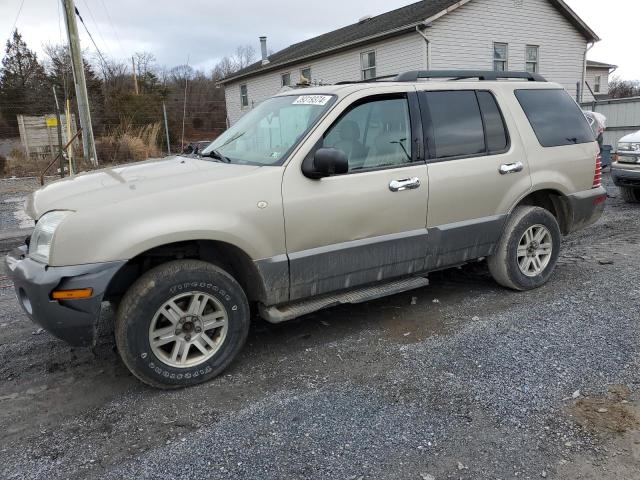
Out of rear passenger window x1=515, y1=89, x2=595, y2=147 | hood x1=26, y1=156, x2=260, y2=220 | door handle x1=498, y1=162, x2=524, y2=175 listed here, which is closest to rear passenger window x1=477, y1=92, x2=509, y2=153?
door handle x1=498, y1=162, x2=524, y2=175

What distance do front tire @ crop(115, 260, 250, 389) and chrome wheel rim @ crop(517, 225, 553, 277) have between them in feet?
9.11

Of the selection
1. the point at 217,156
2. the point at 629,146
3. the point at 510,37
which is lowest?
the point at 629,146

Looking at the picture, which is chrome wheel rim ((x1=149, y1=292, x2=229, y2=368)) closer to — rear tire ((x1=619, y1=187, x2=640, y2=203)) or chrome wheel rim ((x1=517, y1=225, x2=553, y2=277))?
chrome wheel rim ((x1=517, y1=225, x2=553, y2=277))

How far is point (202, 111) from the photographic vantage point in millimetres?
31438

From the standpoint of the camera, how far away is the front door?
363cm

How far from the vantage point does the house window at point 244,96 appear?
30233 mm

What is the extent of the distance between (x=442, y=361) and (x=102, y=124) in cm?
2128

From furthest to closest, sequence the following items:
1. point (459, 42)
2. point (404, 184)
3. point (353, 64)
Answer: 1. point (353, 64)
2. point (459, 42)
3. point (404, 184)

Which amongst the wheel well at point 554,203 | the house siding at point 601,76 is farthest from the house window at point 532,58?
the wheel well at point 554,203

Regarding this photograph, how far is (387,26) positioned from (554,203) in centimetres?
1697

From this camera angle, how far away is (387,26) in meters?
20.2

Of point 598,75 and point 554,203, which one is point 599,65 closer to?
point 598,75

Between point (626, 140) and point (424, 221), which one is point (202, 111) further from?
point (424, 221)

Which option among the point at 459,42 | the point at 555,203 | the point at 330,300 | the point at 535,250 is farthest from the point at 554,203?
the point at 459,42
